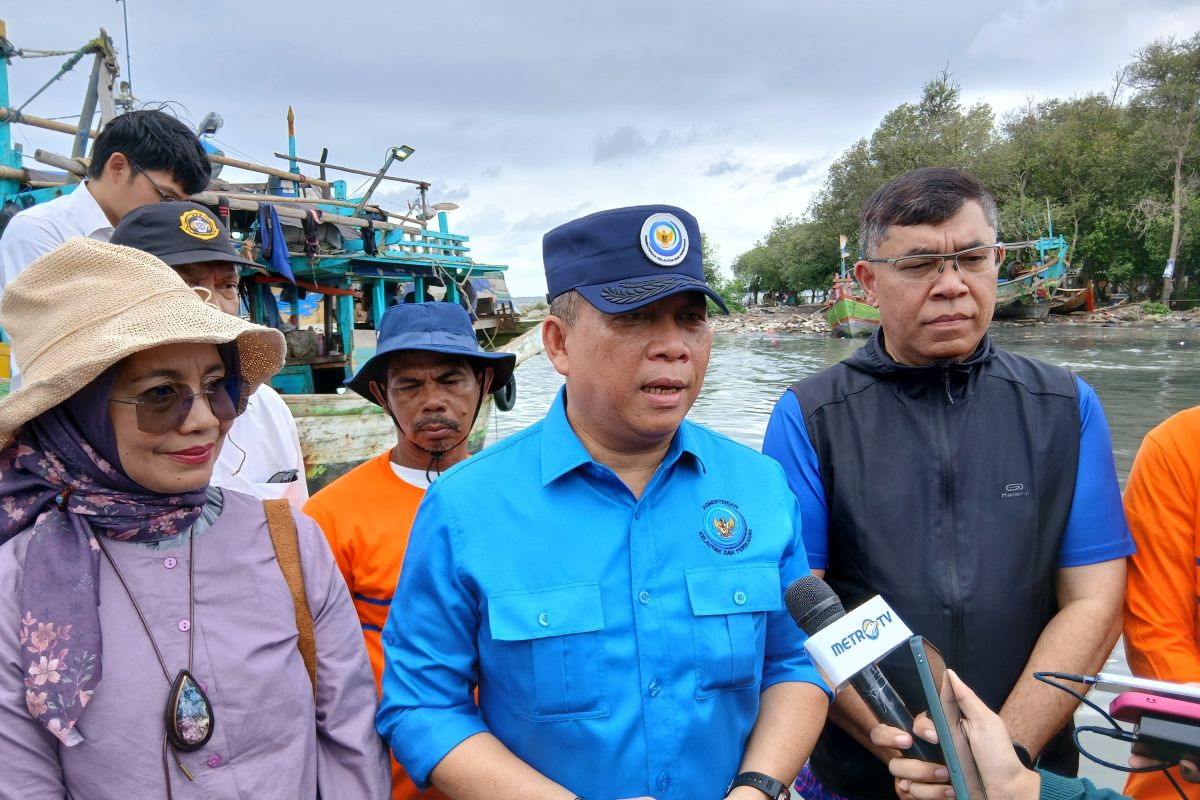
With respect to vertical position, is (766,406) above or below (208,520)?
below

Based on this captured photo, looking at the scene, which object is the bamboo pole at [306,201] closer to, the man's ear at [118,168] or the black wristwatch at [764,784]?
the man's ear at [118,168]

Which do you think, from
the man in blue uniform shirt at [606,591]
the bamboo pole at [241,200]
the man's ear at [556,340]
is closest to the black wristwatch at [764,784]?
the man in blue uniform shirt at [606,591]

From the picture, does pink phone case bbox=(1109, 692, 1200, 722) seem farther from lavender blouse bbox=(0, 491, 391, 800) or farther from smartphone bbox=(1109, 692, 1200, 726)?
lavender blouse bbox=(0, 491, 391, 800)

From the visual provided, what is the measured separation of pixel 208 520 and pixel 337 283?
10.9 m

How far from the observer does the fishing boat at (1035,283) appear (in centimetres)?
3456

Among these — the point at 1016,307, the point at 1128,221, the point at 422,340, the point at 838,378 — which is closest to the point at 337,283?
the point at 422,340

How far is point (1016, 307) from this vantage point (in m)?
37.5

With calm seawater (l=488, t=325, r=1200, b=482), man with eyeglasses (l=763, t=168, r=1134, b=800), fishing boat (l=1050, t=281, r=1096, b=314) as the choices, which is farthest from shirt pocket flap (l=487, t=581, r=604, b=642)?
fishing boat (l=1050, t=281, r=1096, b=314)

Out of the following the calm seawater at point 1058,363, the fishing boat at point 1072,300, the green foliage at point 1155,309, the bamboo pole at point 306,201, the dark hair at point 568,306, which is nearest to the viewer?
the dark hair at point 568,306

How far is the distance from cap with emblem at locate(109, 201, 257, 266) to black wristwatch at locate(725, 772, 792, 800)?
2.31 metres

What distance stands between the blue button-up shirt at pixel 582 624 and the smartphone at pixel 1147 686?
0.62 metres

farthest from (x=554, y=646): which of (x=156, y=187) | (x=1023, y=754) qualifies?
(x=156, y=187)

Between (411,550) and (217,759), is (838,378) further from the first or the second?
(217,759)

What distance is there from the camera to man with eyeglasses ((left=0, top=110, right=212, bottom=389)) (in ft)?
10.2
